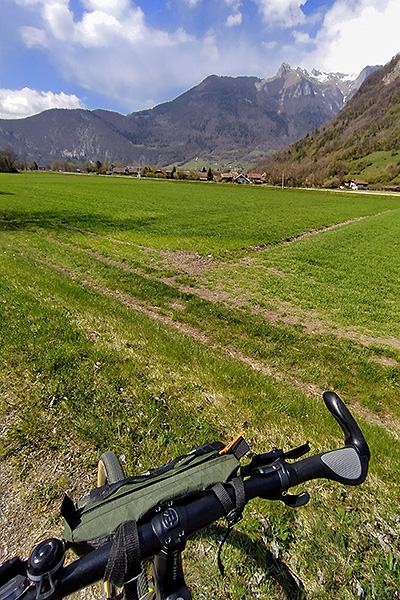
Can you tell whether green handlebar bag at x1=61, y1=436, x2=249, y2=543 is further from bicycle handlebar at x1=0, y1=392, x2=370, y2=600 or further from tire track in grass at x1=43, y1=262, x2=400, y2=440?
tire track in grass at x1=43, y1=262, x2=400, y2=440

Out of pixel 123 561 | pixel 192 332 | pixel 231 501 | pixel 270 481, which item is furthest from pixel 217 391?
pixel 192 332

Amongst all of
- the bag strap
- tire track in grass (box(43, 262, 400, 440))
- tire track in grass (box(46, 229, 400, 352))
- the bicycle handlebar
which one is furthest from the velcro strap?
tire track in grass (box(46, 229, 400, 352))

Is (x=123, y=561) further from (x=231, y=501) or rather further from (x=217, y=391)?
(x=217, y=391)

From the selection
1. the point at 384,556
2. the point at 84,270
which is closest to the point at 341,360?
the point at 384,556

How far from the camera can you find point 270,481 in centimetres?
158

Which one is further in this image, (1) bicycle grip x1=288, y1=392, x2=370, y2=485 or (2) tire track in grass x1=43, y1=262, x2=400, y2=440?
(2) tire track in grass x1=43, y1=262, x2=400, y2=440

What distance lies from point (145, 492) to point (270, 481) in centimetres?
71

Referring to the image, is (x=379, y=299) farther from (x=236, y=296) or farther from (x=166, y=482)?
(x=166, y=482)

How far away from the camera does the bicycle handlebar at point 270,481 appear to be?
1.22 metres

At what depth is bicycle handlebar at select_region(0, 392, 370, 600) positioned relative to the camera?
122 cm

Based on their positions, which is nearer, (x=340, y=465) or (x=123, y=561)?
(x=123, y=561)

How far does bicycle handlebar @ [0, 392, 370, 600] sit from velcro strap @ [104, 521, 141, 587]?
5 centimetres

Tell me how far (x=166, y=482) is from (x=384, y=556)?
7.06 ft

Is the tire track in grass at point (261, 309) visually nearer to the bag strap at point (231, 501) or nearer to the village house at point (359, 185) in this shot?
the bag strap at point (231, 501)
